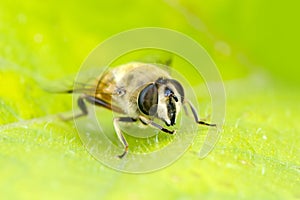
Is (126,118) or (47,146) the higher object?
(126,118)

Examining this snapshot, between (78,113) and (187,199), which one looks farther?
(78,113)

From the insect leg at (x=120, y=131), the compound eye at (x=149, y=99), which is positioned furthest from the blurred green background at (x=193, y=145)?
the compound eye at (x=149, y=99)

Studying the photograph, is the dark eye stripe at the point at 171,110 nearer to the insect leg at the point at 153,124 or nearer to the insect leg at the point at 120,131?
the insect leg at the point at 153,124

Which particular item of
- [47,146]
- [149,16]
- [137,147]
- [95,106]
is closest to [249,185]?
[137,147]

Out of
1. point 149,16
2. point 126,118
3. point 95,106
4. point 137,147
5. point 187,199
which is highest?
point 149,16

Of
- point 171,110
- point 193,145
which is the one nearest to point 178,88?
point 171,110

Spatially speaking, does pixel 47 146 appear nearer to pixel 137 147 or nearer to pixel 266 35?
pixel 137 147
